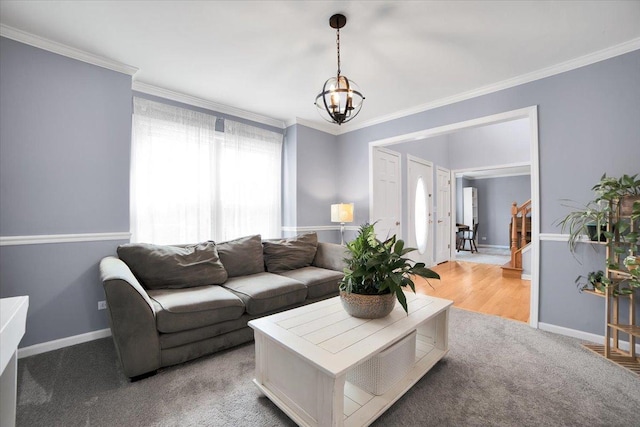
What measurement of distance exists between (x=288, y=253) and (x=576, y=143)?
3.06 metres

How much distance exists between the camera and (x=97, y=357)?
2.11 metres

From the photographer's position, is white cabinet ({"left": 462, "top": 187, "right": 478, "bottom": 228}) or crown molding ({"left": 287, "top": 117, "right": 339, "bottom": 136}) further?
white cabinet ({"left": 462, "top": 187, "right": 478, "bottom": 228})

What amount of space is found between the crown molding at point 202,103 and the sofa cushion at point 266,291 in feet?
7.32

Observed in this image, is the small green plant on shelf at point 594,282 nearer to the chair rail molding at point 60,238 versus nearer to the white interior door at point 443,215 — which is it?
the white interior door at point 443,215

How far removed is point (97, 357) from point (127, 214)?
1258 mm

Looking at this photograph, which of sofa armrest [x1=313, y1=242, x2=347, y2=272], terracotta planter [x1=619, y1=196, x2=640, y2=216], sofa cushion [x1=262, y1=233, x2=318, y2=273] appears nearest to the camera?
terracotta planter [x1=619, y1=196, x2=640, y2=216]

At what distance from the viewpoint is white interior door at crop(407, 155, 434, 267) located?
16.8ft

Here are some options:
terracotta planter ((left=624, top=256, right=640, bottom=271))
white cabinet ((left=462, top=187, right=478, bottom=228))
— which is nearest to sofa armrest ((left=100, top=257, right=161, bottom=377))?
terracotta planter ((left=624, top=256, right=640, bottom=271))

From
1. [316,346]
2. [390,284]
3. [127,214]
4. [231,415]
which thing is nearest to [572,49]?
[390,284]

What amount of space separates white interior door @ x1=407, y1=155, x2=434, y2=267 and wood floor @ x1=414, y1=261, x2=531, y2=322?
1.71 feet

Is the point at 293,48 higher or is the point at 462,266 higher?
the point at 293,48

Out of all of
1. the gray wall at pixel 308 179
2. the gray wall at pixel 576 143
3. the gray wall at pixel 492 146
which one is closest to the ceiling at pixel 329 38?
the gray wall at pixel 576 143

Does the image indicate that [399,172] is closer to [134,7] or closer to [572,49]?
[572,49]

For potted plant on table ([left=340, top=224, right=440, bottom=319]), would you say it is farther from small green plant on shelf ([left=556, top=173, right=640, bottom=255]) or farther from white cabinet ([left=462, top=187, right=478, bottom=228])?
white cabinet ([left=462, top=187, right=478, bottom=228])
